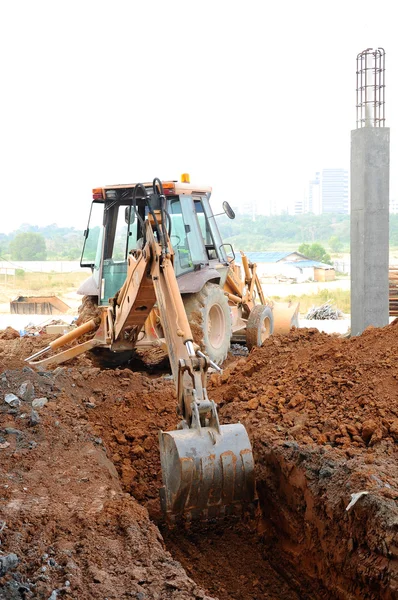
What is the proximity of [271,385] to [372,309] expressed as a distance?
17.6ft

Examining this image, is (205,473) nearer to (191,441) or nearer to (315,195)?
(191,441)

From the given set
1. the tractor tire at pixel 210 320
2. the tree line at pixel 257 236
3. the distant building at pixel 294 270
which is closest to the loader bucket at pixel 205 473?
the tractor tire at pixel 210 320

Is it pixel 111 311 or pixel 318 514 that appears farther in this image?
pixel 111 311

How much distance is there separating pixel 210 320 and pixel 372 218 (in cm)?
382

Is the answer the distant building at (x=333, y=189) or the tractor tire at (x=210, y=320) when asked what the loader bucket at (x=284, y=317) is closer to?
the tractor tire at (x=210, y=320)

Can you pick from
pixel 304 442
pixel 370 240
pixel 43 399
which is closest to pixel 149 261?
pixel 43 399

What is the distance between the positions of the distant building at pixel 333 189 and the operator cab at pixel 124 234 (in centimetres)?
10774

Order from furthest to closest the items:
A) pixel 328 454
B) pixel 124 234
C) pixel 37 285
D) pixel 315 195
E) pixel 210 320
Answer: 1. pixel 315 195
2. pixel 37 285
3. pixel 210 320
4. pixel 124 234
5. pixel 328 454

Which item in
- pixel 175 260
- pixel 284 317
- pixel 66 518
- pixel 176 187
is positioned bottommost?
pixel 66 518

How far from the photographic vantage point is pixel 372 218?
38.3ft

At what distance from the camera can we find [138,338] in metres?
8.39

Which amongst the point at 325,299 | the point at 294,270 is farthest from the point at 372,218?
the point at 294,270

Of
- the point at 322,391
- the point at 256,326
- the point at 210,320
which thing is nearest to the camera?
the point at 322,391

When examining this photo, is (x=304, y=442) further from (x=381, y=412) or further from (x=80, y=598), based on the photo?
(x=80, y=598)
